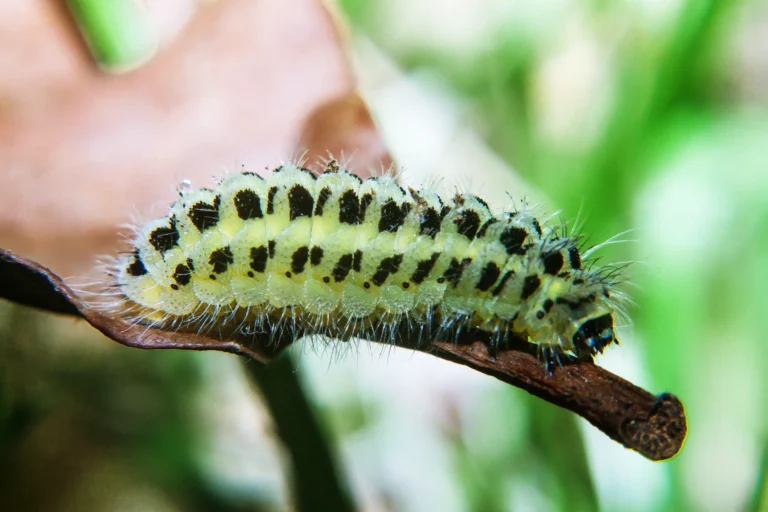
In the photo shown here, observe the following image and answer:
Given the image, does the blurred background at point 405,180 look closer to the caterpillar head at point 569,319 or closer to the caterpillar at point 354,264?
the caterpillar at point 354,264

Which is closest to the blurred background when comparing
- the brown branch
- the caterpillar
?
the caterpillar

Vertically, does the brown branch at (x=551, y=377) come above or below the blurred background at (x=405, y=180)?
below

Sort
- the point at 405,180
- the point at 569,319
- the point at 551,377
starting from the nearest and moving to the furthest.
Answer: the point at 551,377 → the point at 569,319 → the point at 405,180

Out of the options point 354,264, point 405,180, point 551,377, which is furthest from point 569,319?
point 405,180

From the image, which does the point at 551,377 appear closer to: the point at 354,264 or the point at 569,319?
the point at 569,319

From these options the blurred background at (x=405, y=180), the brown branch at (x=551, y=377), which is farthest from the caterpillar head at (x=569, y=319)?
the blurred background at (x=405, y=180)

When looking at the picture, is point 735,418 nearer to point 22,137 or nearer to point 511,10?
point 511,10

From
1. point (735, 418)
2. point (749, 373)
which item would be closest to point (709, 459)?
point (735, 418)
